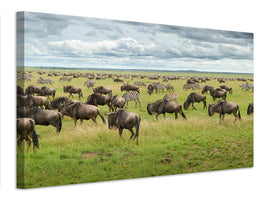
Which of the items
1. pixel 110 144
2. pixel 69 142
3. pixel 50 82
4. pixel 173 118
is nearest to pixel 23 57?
pixel 50 82

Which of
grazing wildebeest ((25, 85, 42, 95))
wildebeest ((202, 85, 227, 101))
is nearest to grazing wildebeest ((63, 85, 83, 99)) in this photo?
grazing wildebeest ((25, 85, 42, 95))

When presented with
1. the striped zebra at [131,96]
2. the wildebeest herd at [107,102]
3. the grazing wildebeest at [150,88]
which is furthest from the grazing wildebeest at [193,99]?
the striped zebra at [131,96]

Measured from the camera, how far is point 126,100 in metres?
8.45

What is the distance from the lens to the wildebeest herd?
731cm

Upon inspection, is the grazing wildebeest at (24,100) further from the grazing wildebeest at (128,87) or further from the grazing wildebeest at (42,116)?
the grazing wildebeest at (128,87)

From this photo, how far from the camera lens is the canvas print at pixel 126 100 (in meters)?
7.34

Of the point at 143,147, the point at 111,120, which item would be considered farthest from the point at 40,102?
the point at 143,147

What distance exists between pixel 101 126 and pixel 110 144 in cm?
42

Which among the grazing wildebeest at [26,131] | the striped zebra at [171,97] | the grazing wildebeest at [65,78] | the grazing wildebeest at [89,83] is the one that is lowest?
the grazing wildebeest at [26,131]

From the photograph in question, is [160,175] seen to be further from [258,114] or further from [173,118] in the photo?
[258,114]

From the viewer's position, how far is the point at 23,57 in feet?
23.4

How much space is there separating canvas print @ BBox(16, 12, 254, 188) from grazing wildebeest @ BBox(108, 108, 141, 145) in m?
0.02

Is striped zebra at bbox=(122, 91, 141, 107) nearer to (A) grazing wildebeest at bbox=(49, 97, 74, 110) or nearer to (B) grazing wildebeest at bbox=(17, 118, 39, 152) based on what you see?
(A) grazing wildebeest at bbox=(49, 97, 74, 110)

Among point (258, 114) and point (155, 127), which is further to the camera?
point (258, 114)
